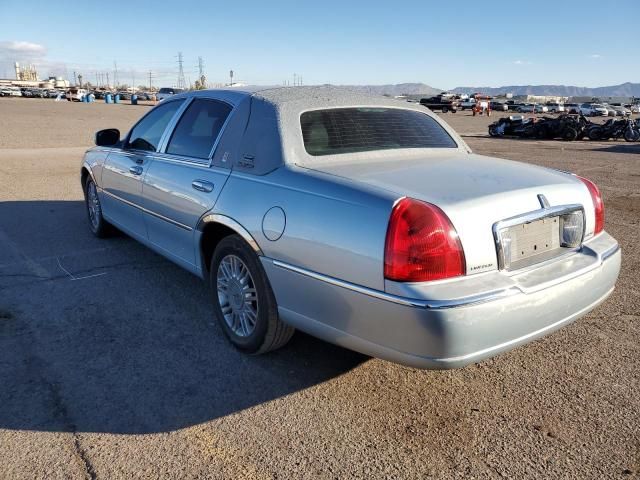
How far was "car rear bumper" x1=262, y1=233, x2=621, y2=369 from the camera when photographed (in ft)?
7.66

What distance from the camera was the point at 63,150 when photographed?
14.6 metres

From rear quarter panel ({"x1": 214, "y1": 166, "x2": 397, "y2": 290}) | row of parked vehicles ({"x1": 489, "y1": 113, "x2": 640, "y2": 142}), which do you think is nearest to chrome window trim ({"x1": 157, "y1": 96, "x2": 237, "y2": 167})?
rear quarter panel ({"x1": 214, "y1": 166, "x2": 397, "y2": 290})

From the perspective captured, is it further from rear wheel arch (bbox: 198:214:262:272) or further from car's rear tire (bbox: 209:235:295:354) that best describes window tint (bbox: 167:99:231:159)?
car's rear tire (bbox: 209:235:295:354)

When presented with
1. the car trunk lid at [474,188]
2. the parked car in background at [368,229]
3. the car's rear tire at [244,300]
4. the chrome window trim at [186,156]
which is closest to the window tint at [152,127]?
the chrome window trim at [186,156]

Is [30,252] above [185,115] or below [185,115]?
below

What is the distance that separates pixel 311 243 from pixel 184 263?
1.61 m

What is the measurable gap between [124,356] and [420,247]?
2.05m

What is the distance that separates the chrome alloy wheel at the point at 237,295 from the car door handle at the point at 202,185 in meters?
0.47

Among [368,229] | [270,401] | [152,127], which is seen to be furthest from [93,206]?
[368,229]

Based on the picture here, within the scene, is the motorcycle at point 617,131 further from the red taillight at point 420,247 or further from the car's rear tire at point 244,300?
the red taillight at point 420,247

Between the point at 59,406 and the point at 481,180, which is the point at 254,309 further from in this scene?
the point at 481,180

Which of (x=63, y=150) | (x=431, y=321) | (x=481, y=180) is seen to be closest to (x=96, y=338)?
(x=431, y=321)

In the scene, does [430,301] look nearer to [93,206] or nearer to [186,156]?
[186,156]

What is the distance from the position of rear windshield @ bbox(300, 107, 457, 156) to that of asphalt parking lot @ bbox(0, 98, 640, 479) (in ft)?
4.35
